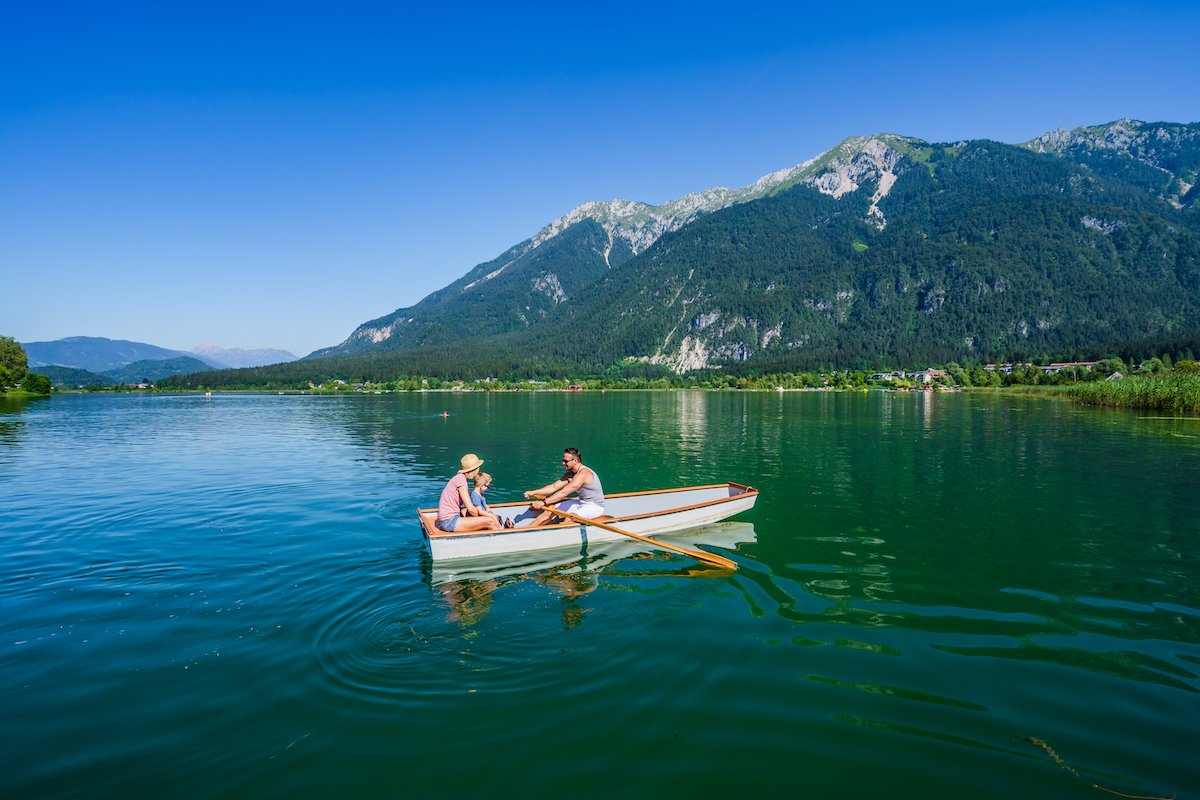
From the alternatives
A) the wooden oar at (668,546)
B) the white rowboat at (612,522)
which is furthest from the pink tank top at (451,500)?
the wooden oar at (668,546)

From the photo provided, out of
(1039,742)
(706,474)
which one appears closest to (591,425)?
(706,474)

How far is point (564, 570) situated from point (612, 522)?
1.98 metres

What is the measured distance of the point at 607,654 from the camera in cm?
881

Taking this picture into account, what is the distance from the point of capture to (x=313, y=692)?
7637 millimetres

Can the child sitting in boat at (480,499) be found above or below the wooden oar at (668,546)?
above

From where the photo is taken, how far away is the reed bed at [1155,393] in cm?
5281

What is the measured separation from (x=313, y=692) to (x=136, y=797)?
2.19 meters

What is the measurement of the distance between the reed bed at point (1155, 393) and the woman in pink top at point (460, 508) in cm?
7106

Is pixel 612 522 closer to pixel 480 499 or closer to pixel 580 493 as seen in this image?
pixel 580 493

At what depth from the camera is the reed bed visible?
5281 centimetres

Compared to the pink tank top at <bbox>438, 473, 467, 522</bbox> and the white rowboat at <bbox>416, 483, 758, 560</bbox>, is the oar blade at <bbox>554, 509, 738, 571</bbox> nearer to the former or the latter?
the white rowboat at <bbox>416, 483, 758, 560</bbox>

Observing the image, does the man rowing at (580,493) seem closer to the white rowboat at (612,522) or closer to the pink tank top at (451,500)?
the white rowboat at (612,522)

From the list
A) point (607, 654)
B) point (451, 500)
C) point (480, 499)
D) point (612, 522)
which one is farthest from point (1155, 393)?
point (451, 500)

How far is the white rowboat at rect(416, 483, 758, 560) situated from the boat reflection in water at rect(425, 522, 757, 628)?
0.25 metres
